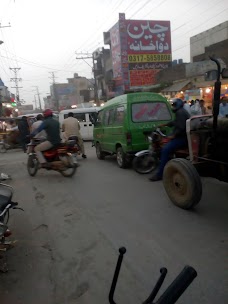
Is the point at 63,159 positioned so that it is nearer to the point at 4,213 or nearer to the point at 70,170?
→ the point at 70,170

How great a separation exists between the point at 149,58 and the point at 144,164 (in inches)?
1303

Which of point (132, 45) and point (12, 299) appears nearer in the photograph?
point (12, 299)

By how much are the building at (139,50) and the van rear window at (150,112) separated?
1148 inches

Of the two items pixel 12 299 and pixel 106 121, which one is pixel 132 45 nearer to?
pixel 106 121

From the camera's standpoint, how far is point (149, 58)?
39.1 m

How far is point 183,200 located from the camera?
16.9 feet

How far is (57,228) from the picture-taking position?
16.0 ft

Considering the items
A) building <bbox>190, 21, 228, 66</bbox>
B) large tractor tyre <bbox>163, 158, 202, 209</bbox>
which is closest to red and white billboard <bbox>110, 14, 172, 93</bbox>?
building <bbox>190, 21, 228, 66</bbox>

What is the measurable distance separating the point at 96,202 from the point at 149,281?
299cm

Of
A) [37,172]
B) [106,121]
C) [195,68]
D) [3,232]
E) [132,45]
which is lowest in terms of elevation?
[37,172]

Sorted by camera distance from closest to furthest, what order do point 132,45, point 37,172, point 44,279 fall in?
point 44,279
point 37,172
point 132,45

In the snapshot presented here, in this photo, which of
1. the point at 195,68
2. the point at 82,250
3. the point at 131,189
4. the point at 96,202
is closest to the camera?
the point at 82,250

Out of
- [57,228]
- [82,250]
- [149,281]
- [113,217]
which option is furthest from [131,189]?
[149,281]

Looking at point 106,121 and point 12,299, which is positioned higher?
point 106,121
